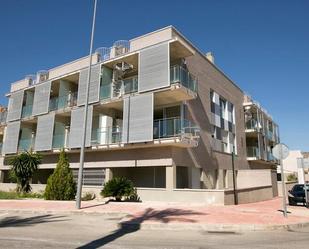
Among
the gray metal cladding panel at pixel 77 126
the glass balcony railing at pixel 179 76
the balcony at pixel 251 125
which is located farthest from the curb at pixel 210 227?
the balcony at pixel 251 125

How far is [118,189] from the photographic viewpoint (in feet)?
60.0

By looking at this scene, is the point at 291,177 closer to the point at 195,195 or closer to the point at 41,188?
the point at 195,195

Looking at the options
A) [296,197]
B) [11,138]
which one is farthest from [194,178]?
[11,138]

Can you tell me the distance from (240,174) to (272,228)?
18.2 m

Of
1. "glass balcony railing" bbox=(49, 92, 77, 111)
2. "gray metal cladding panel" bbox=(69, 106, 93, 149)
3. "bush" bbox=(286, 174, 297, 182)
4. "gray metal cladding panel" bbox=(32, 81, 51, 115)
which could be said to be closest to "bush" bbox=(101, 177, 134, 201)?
"gray metal cladding panel" bbox=(69, 106, 93, 149)

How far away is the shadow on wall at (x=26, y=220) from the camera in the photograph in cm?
1084

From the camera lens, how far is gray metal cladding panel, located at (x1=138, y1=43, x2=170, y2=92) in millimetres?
19094

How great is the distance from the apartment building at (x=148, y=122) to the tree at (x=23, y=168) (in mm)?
1641

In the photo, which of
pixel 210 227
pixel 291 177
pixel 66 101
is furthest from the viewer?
pixel 291 177

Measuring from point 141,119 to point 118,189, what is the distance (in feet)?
15.9

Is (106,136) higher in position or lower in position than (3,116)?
lower

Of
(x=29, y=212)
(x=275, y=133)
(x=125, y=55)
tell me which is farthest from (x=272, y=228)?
(x=275, y=133)

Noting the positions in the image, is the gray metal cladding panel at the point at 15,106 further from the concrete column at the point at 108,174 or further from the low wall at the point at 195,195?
the low wall at the point at 195,195

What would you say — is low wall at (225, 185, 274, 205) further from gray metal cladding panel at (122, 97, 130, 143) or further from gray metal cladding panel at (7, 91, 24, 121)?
gray metal cladding panel at (7, 91, 24, 121)
